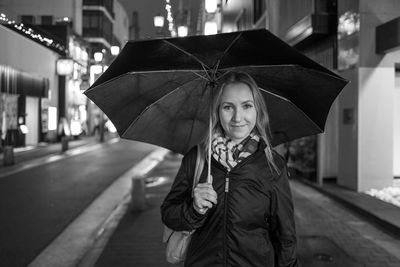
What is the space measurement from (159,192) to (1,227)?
13.7 ft

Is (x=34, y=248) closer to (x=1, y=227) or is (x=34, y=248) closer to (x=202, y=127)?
(x=1, y=227)

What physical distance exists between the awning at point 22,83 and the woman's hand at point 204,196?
23.9 metres

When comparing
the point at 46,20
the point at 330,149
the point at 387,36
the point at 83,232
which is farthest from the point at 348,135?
the point at 46,20

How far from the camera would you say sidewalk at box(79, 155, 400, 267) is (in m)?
5.77

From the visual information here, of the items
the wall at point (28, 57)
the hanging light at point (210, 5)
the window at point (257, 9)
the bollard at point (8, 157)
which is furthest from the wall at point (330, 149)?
the wall at point (28, 57)

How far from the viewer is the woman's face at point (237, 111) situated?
8.09ft

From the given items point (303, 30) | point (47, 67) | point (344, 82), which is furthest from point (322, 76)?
point (47, 67)

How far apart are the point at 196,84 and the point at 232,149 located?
651 millimetres

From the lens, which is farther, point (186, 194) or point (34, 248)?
point (34, 248)

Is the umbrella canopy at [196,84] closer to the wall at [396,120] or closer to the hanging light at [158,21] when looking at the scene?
the wall at [396,120]

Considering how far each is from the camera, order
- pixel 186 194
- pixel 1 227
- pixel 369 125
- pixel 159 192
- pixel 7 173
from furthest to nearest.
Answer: pixel 7 173 < pixel 159 192 < pixel 369 125 < pixel 1 227 < pixel 186 194

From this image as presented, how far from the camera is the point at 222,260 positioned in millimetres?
2389

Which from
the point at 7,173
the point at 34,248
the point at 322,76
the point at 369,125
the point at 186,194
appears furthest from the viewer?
the point at 7,173

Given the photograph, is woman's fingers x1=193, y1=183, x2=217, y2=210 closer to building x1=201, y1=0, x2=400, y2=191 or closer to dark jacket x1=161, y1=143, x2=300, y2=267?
dark jacket x1=161, y1=143, x2=300, y2=267
